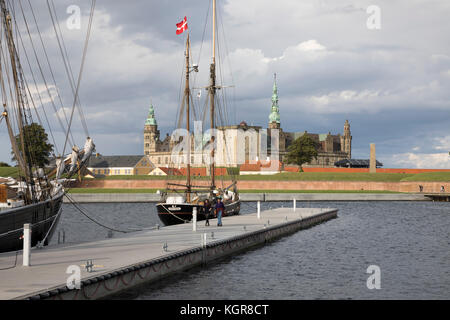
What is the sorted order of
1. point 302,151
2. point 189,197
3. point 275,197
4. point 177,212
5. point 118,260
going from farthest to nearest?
1. point 302,151
2. point 275,197
3. point 189,197
4. point 177,212
5. point 118,260

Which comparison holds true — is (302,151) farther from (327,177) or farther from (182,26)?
(182,26)

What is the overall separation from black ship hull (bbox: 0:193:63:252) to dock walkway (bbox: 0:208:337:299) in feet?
3.95

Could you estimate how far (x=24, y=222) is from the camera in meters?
23.0

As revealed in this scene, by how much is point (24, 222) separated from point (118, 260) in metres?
6.01

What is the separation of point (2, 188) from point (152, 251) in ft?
23.4

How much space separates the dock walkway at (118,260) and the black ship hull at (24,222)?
1.21m

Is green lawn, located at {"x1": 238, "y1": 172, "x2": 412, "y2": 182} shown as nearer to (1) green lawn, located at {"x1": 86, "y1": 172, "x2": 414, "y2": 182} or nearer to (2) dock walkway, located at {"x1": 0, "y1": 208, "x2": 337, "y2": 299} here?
(1) green lawn, located at {"x1": 86, "y1": 172, "x2": 414, "y2": 182}

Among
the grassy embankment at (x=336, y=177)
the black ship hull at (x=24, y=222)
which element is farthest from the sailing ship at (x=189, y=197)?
the grassy embankment at (x=336, y=177)

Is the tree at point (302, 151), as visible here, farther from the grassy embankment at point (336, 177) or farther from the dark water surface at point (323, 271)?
the dark water surface at point (323, 271)

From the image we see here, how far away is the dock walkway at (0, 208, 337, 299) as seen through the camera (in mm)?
14961

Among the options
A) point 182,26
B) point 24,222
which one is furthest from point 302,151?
point 24,222

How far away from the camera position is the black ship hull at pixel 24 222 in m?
21.2
